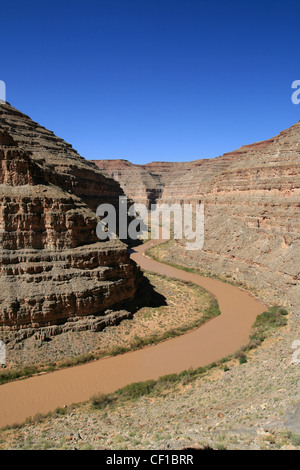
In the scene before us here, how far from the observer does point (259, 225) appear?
47.7 m

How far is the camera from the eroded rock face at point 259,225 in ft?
125

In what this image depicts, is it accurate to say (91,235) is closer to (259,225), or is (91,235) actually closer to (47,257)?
(47,257)

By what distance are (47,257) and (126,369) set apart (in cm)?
978

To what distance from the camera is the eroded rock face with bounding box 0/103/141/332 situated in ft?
72.7

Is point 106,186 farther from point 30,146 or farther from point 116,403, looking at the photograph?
point 116,403

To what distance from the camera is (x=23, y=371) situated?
20.1 m
